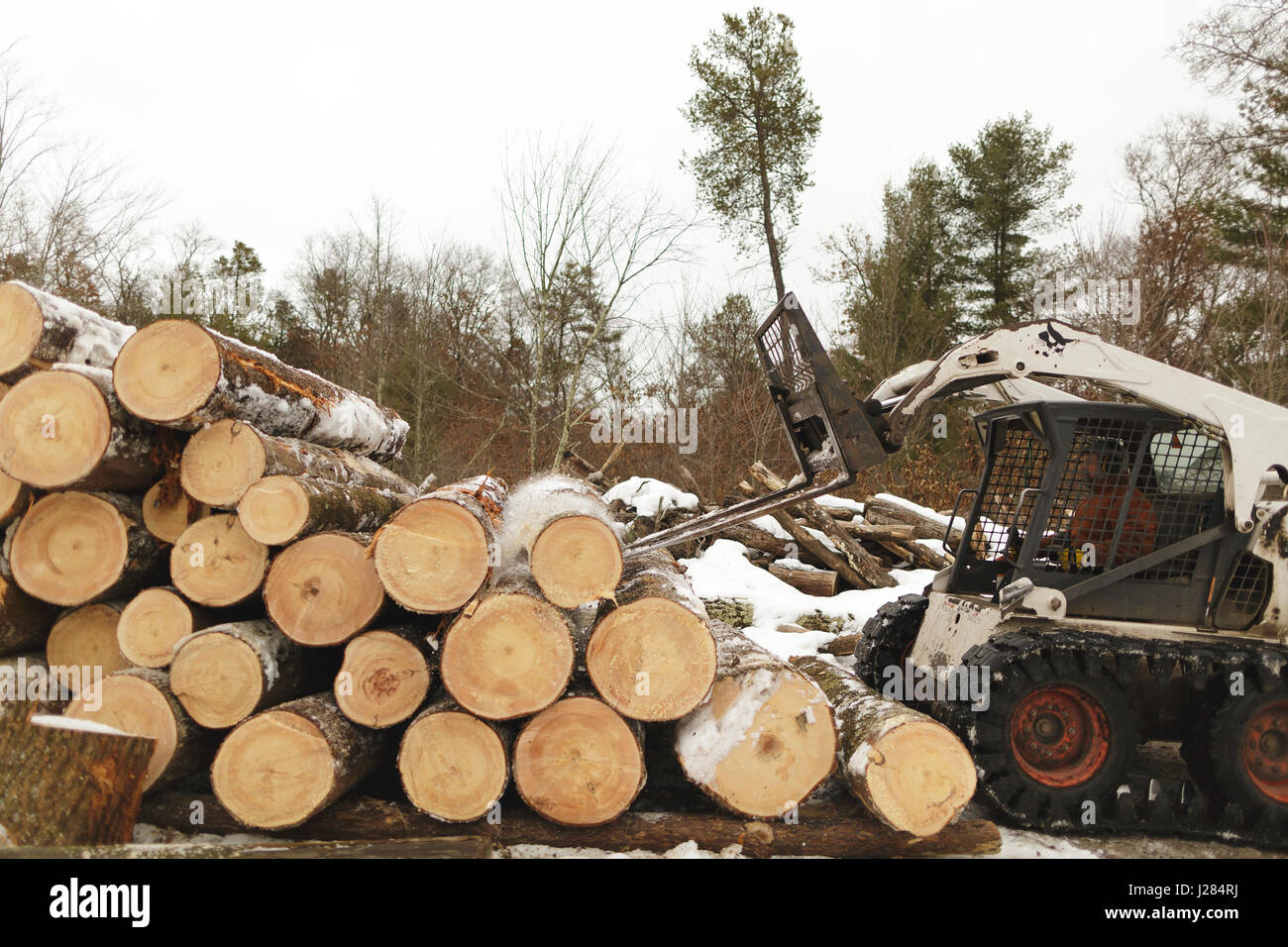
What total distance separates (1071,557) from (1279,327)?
47.6 ft

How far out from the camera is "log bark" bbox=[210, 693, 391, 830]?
3645 mm

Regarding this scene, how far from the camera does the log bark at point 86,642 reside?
175 inches

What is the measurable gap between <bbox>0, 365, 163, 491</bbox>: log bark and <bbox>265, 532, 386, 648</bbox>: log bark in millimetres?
1045

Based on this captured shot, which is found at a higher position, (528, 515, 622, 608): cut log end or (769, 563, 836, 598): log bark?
(528, 515, 622, 608): cut log end

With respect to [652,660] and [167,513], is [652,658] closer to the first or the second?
[652,660]

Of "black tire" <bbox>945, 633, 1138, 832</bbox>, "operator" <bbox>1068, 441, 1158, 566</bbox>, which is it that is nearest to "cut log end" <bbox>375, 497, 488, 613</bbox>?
"black tire" <bbox>945, 633, 1138, 832</bbox>

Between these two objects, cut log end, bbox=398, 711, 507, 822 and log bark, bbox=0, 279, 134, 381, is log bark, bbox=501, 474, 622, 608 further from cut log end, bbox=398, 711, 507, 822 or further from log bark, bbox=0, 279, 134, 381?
log bark, bbox=0, 279, 134, 381

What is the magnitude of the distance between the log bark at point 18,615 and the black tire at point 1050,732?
16.0 feet

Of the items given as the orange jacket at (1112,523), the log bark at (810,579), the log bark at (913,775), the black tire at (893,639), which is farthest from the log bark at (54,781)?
the log bark at (810,579)

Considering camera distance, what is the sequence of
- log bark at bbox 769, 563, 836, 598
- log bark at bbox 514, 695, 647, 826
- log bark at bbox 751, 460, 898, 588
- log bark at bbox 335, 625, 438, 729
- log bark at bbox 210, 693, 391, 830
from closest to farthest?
log bark at bbox 210, 693, 391, 830 → log bark at bbox 514, 695, 647, 826 → log bark at bbox 335, 625, 438, 729 → log bark at bbox 769, 563, 836, 598 → log bark at bbox 751, 460, 898, 588

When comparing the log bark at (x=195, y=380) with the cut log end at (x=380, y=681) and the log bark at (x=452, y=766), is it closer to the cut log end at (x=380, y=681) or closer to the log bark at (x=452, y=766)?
the cut log end at (x=380, y=681)
